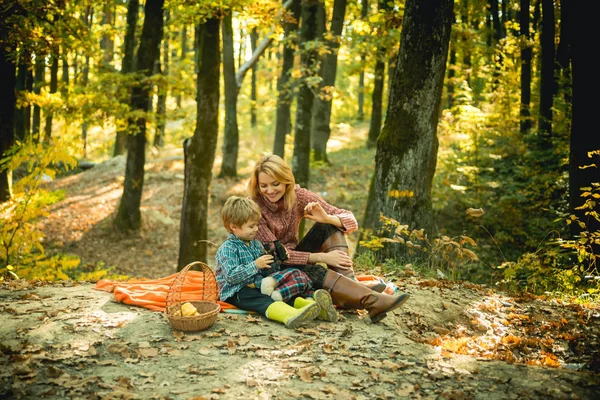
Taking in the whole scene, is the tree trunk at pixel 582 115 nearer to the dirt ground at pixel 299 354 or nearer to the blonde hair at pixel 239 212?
the dirt ground at pixel 299 354

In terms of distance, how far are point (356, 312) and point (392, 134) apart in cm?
293

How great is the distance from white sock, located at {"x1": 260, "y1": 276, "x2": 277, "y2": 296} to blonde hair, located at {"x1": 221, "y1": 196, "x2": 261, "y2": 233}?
59cm

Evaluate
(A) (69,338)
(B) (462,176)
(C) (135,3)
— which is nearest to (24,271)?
(A) (69,338)

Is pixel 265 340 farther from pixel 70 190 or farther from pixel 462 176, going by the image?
pixel 70 190

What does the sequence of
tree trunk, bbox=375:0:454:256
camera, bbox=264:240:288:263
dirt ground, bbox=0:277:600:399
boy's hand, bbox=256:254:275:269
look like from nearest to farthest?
dirt ground, bbox=0:277:600:399 → boy's hand, bbox=256:254:275:269 → camera, bbox=264:240:288:263 → tree trunk, bbox=375:0:454:256

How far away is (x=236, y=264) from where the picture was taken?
4.70 m

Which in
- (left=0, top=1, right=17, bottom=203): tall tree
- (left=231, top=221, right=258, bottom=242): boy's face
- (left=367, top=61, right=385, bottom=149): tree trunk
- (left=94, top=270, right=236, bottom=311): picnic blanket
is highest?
(left=367, top=61, right=385, bottom=149): tree trunk

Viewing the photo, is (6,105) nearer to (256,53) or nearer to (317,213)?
(317,213)

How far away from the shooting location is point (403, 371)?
12.1ft

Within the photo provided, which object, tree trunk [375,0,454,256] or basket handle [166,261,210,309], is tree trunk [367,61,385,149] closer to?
tree trunk [375,0,454,256]

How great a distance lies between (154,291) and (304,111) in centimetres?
765

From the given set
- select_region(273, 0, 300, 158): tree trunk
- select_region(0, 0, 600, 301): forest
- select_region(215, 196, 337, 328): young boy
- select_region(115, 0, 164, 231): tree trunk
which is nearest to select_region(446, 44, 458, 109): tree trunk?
select_region(0, 0, 600, 301): forest

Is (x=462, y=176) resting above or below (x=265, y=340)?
above

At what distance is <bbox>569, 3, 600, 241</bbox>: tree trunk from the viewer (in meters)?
6.51
